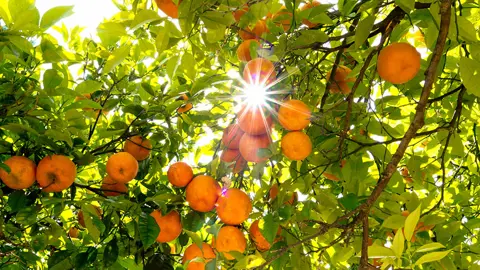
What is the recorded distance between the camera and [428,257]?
1.02 m

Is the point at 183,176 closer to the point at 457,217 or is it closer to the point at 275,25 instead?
the point at 275,25

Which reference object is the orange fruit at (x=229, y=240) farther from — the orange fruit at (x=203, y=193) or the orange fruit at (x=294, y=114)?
the orange fruit at (x=294, y=114)

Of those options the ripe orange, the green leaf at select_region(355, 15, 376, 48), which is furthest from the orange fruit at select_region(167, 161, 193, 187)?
the green leaf at select_region(355, 15, 376, 48)

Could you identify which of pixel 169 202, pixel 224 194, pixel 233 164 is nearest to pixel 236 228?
pixel 224 194

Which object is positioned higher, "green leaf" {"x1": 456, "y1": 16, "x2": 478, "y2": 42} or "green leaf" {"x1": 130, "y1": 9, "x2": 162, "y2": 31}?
"green leaf" {"x1": 456, "y1": 16, "x2": 478, "y2": 42}

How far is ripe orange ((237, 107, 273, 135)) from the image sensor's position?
1445 mm

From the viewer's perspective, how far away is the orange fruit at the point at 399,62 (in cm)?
136

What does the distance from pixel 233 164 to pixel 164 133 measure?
0.63m

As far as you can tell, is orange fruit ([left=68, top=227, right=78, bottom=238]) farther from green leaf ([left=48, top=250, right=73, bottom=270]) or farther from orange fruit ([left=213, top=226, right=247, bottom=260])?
orange fruit ([left=213, top=226, right=247, bottom=260])

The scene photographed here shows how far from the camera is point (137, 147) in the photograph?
2121 millimetres

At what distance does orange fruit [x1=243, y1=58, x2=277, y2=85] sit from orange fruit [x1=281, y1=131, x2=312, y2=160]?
0.19 m

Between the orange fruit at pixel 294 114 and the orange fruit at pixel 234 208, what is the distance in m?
0.28

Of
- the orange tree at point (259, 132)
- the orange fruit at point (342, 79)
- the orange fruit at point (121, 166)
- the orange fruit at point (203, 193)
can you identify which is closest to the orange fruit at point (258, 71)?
the orange tree at point (259, 132)

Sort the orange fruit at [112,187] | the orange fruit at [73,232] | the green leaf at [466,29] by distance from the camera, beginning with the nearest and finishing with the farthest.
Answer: the green leaf at [466,29]
the orange fruit at [112,187]
the orange fruit at [73,232]
